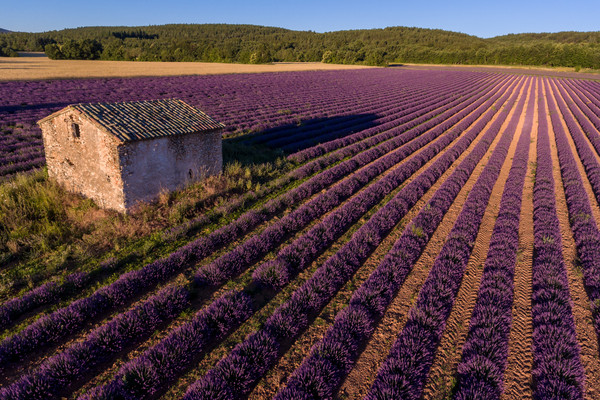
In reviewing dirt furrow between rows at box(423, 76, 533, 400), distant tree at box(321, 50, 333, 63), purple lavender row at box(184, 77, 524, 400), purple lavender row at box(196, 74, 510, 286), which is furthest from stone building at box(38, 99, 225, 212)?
distant tree at box(321, 50, 333, 63)

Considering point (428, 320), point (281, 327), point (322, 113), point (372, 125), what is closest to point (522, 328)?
point (428, 320)

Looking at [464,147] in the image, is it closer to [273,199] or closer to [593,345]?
[273,199]

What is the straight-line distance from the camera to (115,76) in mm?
50031

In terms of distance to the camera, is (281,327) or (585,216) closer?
(281,327)

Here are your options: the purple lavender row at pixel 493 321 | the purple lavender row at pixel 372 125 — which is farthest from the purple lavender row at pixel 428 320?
the purple lavender row at pixel 372 125

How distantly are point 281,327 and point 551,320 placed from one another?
16.4 feet

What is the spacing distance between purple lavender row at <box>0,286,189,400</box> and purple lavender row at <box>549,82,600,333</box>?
8.01m

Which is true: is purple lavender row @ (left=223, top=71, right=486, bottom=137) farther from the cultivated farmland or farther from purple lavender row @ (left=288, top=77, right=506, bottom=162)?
the cultivated farmland

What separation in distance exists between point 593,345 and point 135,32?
186m

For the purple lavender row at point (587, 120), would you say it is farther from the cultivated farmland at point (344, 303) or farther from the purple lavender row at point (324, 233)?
the purple lavender row at point (324, 233)

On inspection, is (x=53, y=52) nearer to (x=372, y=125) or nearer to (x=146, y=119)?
(x=372, y=125)

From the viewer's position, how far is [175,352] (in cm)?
487

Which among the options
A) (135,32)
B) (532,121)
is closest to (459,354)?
(532,121)

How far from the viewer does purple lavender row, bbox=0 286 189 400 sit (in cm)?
425
